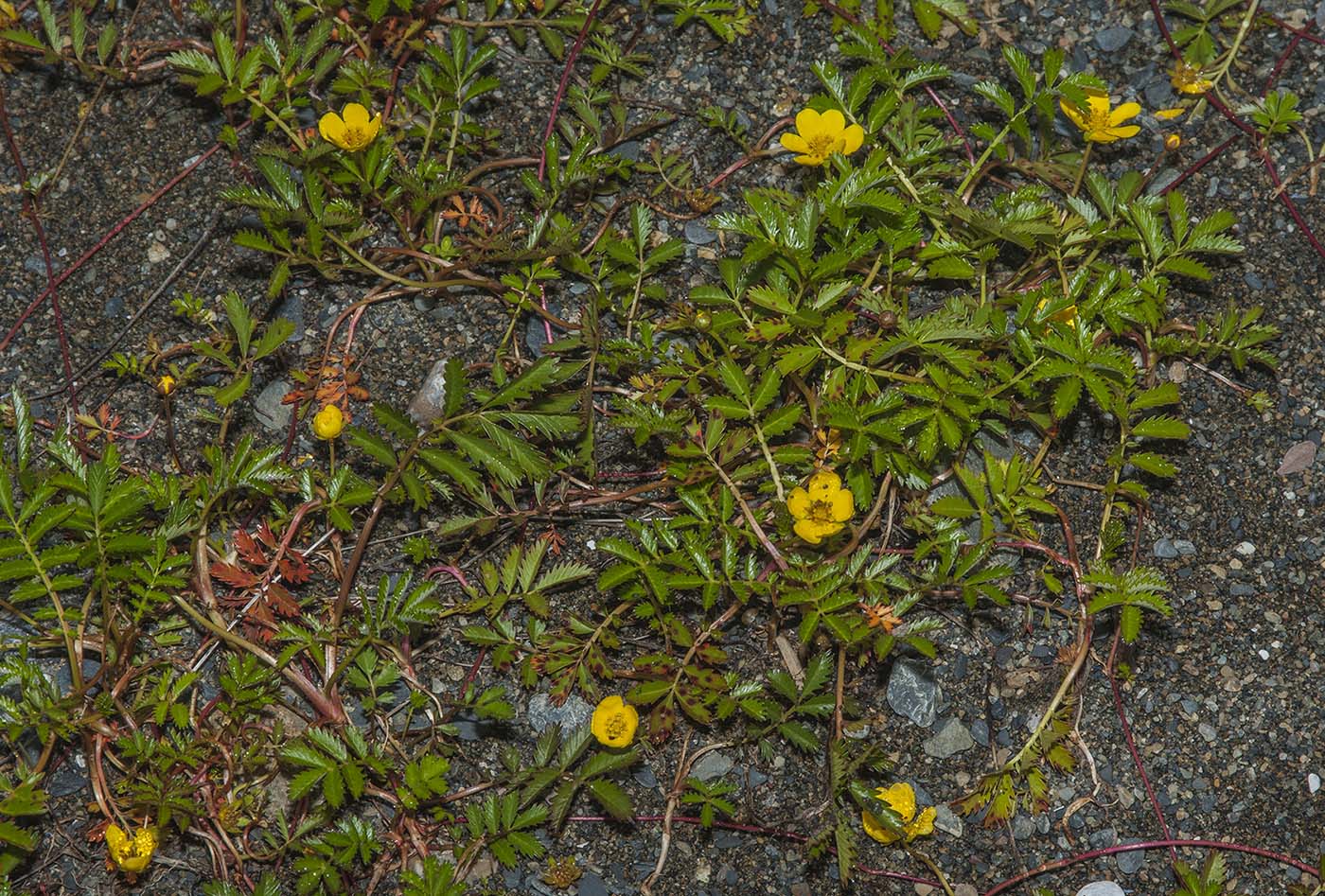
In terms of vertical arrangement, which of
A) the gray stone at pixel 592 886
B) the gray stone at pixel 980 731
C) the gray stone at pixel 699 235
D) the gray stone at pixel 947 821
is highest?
the gray stone at pixel 699 235

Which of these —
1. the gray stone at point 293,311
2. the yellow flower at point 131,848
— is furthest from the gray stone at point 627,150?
the yellow flower at point 131,848

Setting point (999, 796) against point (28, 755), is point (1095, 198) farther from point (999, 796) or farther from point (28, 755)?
point (28, 755)

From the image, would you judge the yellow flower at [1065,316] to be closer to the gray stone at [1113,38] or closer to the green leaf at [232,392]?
the gray stone at [1113,38]

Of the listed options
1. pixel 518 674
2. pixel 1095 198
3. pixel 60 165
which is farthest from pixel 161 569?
pixel 1095 198

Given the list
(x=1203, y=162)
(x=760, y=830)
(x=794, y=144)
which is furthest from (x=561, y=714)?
(x=1203, y=162)

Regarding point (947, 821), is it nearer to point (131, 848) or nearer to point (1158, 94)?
point (131, 848)

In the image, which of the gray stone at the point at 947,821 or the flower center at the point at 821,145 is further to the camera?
the flower center at the point at 821,145
